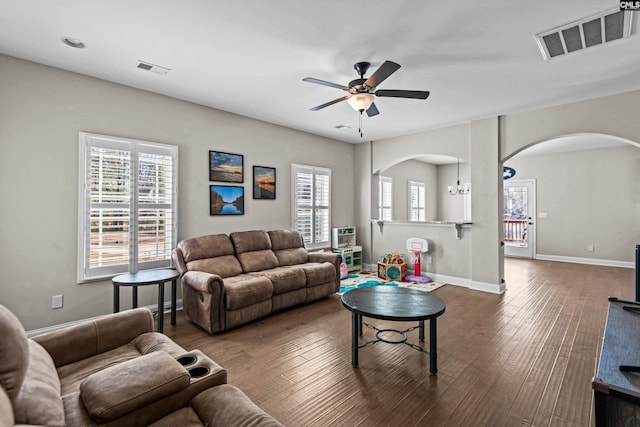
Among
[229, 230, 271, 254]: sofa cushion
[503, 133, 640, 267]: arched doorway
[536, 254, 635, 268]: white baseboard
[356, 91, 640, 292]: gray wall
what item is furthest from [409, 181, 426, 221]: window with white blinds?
[229, 230, 271, 254]: sofa cushion

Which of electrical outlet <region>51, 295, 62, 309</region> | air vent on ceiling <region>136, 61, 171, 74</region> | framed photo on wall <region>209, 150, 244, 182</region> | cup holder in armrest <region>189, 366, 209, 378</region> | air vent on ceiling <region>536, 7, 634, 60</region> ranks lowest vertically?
electrical outlet <region>51, 295, 62, 309</region>

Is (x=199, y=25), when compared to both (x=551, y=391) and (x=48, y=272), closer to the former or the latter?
(x=48, y=272)

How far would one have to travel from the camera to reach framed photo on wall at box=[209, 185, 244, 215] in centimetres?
454

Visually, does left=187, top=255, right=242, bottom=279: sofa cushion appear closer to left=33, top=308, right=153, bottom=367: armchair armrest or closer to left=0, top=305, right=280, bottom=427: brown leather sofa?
left=33, top=308, right=153, bottom=367: armchair armrest

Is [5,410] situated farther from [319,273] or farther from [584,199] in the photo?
[584,199]

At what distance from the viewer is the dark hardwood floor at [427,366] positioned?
2090 millimetres

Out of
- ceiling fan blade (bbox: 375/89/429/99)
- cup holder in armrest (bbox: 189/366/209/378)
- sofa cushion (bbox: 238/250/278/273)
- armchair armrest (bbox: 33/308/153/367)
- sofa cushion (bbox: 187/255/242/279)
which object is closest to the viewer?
cup holder in armrest (bbox: 189/366/209/378)

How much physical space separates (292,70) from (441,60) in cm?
156

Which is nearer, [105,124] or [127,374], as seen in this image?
[127,374]

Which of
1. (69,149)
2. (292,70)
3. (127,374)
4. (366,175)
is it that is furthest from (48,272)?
(366,175)

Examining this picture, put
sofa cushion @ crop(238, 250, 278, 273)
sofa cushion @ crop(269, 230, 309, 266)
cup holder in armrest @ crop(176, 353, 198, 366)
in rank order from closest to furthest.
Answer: cup holder in armrest @ crop(176, 353, 198, 366) → sofa cushion @ crop(238, 250, 278, 273) → sofa cushion @ crop(269, 230, 309, 266)

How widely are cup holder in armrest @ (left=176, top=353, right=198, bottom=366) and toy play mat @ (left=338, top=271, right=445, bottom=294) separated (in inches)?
136

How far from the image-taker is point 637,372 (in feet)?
3.55

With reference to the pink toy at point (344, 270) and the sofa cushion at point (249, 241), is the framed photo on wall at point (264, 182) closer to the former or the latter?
the sofa cushion at point (249, 241)
